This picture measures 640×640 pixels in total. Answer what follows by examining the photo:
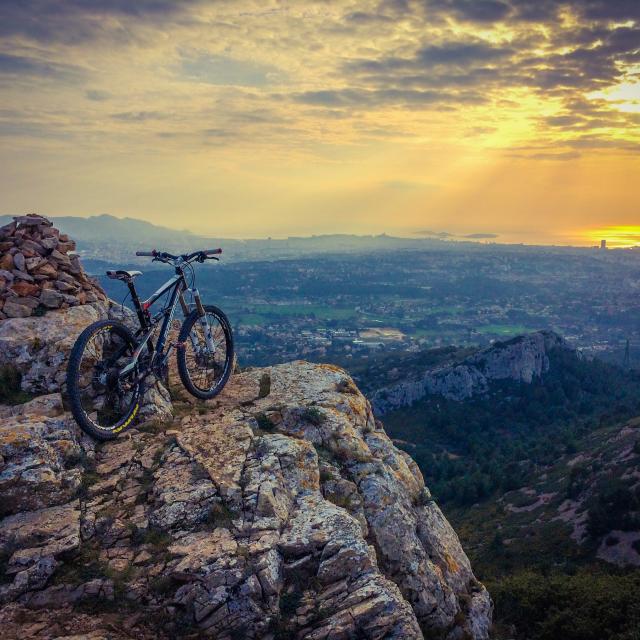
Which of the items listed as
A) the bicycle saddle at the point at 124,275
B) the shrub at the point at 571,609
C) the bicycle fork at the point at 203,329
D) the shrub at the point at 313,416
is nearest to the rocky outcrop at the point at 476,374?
the shrub at the point at 571,609

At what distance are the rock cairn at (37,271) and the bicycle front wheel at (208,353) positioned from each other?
280cm

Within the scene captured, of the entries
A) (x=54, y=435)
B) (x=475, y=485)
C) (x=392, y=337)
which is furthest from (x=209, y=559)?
(x=392, y=337)

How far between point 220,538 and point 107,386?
13.9 ft

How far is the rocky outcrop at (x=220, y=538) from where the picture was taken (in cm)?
741

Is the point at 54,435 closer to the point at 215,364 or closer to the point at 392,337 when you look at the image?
the point at 215,364

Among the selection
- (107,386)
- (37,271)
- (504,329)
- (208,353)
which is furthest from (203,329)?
(504,329)

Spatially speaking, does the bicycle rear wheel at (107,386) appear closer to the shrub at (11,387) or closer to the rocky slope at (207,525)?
Result: the rocky slope at (207,525)

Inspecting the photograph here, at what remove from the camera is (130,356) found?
11328 mm

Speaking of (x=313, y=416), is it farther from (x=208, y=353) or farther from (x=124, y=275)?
(x=124, y=275)

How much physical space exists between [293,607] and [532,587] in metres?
18.3

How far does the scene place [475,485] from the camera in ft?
186

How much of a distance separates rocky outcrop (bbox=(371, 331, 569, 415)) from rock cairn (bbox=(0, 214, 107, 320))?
262ft

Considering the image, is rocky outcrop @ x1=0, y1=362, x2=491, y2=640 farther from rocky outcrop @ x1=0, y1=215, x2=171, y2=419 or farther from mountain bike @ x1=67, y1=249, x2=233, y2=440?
rocky outcrop @ x1=0, y1=215, x2=171, y2=419

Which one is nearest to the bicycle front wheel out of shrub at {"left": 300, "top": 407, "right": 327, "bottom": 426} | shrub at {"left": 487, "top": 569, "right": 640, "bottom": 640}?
shrub at {"left": 300, "top": 407, "right": 327, "bottom": 426}
